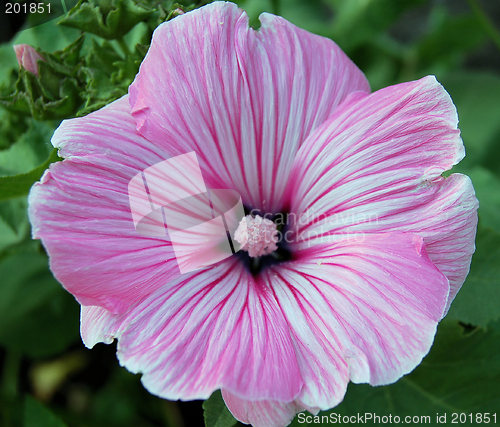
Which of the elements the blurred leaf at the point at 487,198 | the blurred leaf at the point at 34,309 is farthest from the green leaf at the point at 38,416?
the blurred leaf at the point at 487,198

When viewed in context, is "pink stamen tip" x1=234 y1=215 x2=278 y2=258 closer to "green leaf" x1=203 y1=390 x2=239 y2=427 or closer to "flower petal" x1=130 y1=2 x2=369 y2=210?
"flower petal" x1=130 y1=2 x2=369 y2=210

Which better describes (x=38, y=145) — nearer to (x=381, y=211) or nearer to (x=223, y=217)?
(x=223, y=217)

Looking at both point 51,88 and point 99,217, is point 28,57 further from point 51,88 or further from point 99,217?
point 99,217

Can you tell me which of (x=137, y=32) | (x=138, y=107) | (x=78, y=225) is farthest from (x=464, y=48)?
(x=78, y=225)

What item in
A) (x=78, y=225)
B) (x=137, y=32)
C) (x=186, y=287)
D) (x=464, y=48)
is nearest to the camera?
(x=78, y=225)

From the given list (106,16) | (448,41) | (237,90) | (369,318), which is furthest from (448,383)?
(448,41)

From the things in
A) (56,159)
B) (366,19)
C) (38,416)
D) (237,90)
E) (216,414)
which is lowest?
(38,416)
